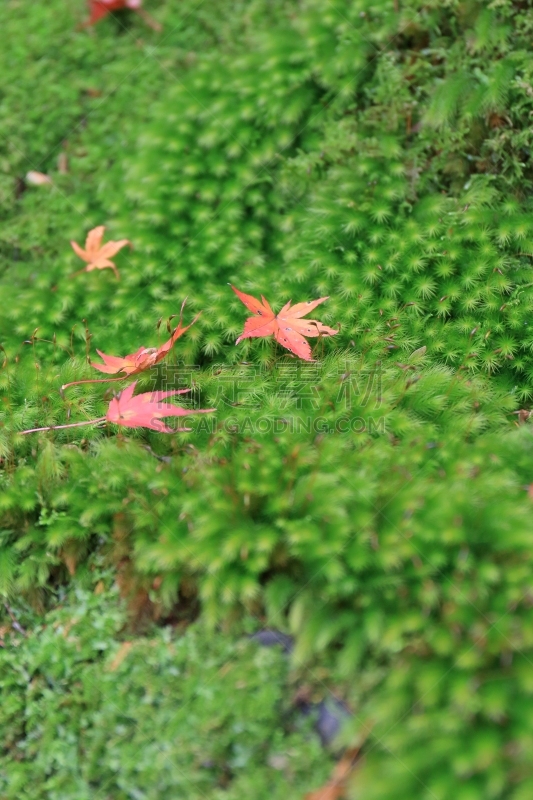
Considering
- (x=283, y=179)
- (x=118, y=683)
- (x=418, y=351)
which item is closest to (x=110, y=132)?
(x=283, y=179)

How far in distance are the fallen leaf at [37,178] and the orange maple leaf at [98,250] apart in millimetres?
526

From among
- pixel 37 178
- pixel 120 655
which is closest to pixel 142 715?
pixel 120 655

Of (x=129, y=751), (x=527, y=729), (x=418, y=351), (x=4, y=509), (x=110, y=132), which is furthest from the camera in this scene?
(x=110, y=132)

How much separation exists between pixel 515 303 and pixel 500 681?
4.61 feet

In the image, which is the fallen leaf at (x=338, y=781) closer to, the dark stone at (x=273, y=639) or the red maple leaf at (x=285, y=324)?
the dark stone at (x=273, y=639)

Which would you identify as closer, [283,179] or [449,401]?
[449,401]

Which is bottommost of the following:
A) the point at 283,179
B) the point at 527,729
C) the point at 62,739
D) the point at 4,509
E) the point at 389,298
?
the point at 62,739

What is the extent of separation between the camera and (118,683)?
5.73 ft

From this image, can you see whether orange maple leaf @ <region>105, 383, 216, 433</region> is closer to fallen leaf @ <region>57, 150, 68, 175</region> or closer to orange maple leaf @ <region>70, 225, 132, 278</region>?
orange maple leaf @ <region>70, 225, 132, 278</region>

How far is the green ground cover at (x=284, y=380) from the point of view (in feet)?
5.10

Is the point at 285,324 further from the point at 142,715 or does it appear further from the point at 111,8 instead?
the point at 111,8

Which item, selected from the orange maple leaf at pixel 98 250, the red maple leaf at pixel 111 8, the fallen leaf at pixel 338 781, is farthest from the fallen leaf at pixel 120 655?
the red maple leaf at pixel 111 8

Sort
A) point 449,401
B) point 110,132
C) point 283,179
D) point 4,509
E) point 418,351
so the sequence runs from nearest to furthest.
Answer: point 4,509 → point 449,401 → point 418,351 → point 283,179 → point 110,132

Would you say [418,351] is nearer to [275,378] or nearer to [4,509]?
[275,378]
